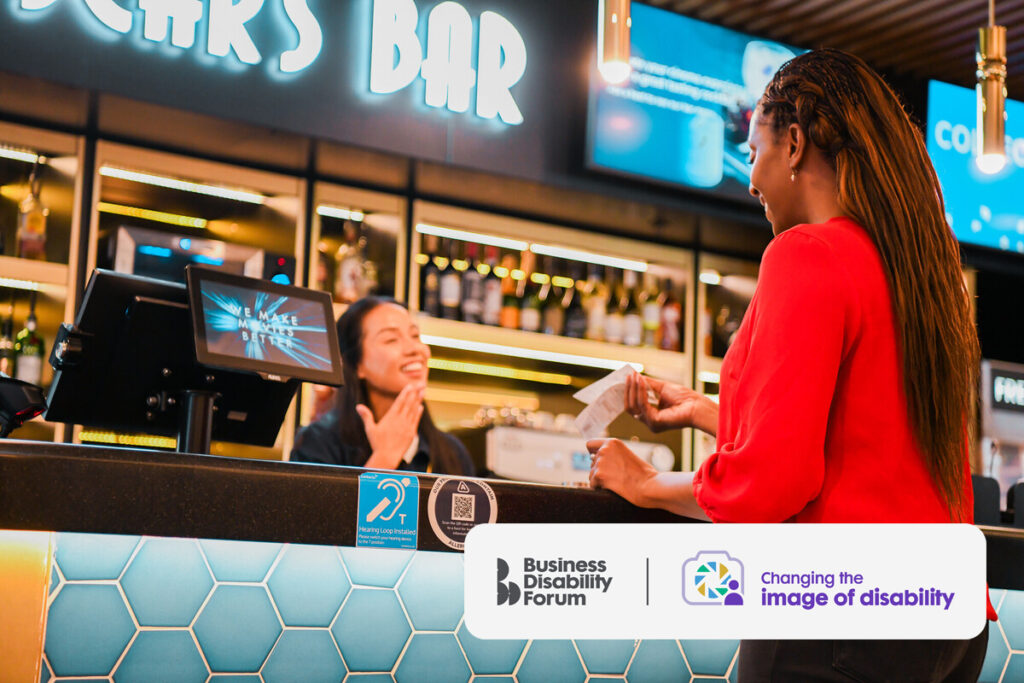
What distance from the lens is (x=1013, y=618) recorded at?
1771mm

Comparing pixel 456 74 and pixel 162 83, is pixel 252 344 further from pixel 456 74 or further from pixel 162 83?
pixel 456 74

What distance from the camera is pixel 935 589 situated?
107 centimetres

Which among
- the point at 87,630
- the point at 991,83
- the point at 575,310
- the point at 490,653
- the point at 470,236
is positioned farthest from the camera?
→ the point at 575,310

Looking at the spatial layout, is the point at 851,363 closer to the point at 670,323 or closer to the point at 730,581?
the point at 730,581

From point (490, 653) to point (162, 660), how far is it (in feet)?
1.40

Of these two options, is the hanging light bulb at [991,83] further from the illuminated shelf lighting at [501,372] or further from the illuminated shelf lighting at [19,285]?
the illuminated shelf lighting at [19,285]

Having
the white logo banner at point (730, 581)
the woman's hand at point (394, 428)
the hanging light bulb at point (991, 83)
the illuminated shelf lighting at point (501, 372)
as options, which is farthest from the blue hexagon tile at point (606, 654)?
the illuminated shelf lighting at point (501, 372)

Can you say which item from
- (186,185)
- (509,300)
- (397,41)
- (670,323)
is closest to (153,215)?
(186,185)

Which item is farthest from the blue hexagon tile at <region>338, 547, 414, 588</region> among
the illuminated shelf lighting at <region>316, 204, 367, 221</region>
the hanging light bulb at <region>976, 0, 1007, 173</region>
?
the illuminated shelf lighting at <region>316, 204, 367, 221</region>

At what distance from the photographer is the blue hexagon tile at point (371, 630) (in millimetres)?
1400

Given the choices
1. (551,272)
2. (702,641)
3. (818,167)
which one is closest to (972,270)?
(551,272)

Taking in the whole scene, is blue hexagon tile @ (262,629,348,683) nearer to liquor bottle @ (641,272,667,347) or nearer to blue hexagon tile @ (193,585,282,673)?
blue hexagon tile @ (193,585,282,673)

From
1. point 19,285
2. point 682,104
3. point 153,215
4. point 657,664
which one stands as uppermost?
point 682,104

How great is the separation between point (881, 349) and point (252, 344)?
3.40ft
